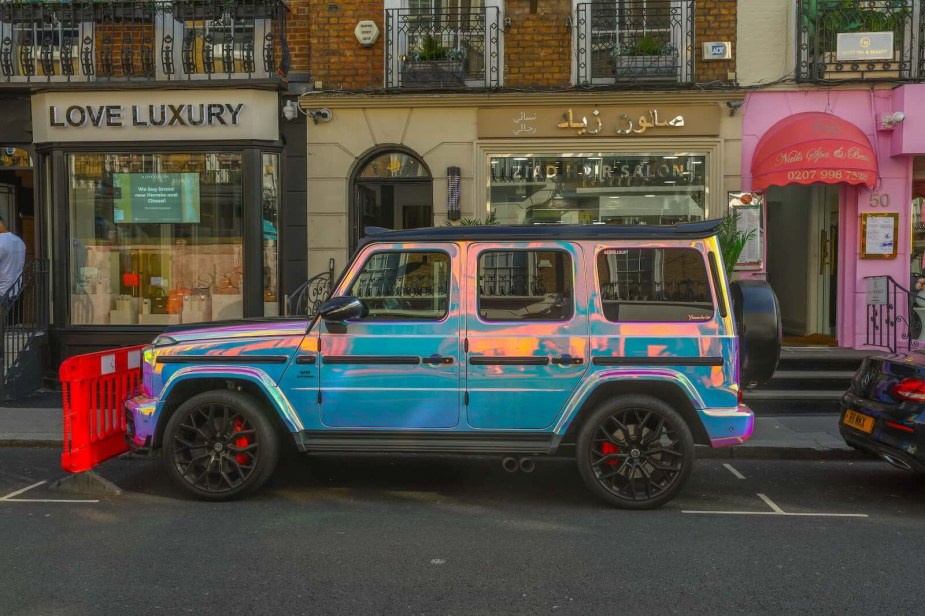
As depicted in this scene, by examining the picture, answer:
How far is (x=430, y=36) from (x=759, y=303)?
25.6 ft

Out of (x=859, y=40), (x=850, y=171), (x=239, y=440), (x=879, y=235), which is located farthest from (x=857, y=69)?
(x=239, y=440)

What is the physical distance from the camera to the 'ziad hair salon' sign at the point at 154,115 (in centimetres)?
1200

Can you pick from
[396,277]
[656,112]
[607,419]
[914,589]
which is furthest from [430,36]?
[914,589]

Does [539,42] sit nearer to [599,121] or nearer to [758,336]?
[599,121]

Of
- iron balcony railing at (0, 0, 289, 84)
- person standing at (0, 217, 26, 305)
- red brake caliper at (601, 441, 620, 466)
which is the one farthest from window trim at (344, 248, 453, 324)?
iron balcony railing at (0, 0, 289, 84)

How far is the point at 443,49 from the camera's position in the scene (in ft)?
40.3

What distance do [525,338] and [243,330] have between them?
206 centimetres

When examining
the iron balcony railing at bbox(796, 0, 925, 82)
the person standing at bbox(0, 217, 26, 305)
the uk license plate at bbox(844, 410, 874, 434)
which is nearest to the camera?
the uk license plate at bbox(844, 410, 874, 434)

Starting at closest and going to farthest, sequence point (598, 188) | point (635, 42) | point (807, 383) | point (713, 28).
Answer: point (807, 383)
point (713, 28)
point (635, 42)
point (598, 188)

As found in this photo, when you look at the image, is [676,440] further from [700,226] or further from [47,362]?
[47,362]

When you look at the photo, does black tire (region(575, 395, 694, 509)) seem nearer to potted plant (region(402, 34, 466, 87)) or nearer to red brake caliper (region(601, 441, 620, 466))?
red brake caliper (region(601, 441, 620, 466))

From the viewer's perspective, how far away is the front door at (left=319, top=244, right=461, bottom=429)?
6051mm

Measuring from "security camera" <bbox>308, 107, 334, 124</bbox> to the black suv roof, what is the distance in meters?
6.64

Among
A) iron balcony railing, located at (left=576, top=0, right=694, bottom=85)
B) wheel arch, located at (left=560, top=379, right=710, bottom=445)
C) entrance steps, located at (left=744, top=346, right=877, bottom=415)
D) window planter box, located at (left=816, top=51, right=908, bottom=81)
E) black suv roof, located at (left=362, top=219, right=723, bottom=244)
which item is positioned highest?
iron balcony railing, located at (left=576, top=0, right=694, bottom=85)
